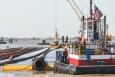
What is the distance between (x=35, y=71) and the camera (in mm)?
44531

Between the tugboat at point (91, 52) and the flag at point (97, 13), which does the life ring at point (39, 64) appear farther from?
the flag at point (97, 13)

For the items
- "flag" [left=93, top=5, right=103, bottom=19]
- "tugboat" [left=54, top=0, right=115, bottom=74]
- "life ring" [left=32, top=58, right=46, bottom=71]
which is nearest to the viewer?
"tugboat" [left=54, top=0, right=115, bottom=74]

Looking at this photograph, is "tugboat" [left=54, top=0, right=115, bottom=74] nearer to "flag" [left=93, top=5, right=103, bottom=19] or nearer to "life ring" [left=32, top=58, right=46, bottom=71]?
"flag" [left=93, top=5, right=103, bottom=19]

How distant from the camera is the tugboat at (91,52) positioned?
3794 centimetres

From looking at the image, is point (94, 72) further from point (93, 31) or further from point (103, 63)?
point (93, 31)

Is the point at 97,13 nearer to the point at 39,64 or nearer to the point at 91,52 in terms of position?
the point at 91,52

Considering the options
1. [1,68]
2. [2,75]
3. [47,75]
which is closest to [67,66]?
[47,75]

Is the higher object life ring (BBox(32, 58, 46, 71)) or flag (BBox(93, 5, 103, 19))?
flag (BBox(93, 5, 103, 19))

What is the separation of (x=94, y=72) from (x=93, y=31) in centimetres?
382

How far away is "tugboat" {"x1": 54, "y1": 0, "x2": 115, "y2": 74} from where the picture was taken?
37.9 metres

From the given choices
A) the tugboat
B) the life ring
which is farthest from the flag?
the life ring

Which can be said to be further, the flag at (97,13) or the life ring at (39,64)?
the life ring at (39,64)

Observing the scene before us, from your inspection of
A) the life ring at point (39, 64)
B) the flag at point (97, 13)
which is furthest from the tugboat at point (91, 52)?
the life ring at point (39, 64)

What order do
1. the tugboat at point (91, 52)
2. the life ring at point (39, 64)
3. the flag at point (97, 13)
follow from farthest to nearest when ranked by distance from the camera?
1. the life ring at point (39, 64)
2. the flag at point (97, 13)
3. the tugboat at point (91, 52)
